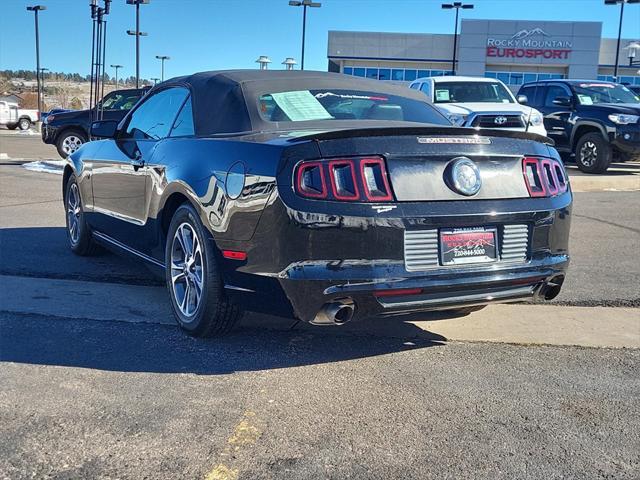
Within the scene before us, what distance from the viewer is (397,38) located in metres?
55.4

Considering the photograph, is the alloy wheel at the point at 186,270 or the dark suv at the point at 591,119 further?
the dark suv at the point at 591,119

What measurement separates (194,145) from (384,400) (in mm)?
1919

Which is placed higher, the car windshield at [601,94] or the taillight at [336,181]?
the car windshield at [601,94]

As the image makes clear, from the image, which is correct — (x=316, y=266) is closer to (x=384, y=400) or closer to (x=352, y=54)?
(x=384, y=400)

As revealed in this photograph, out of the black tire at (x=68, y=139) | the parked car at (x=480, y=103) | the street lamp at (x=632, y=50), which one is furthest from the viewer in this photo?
the street lamp at (x=632, y=50)

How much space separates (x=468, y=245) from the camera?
3.70 meters

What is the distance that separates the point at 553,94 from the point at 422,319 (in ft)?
40.0

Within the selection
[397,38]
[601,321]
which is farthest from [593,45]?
[601,321]

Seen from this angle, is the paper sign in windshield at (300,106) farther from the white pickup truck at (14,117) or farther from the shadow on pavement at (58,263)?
the white pickup truck at (14,117)

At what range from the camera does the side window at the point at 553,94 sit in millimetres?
15242

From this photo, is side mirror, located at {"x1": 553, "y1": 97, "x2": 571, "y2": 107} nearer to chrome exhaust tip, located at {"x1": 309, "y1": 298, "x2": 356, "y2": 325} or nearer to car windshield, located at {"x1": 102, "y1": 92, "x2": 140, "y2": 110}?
car windshield, located at {"x1": 102, "y1": 92, "x2": 140, "y2": 110}

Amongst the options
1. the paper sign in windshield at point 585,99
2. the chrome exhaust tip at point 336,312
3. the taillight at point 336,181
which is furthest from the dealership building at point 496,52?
the chrome exhaust tip at point 336,312

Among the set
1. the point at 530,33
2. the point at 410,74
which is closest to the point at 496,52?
the point at 530,33

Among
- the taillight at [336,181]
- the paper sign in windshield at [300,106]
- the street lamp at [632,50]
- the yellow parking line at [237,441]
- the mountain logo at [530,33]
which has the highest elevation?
the mountain logo at [530,33]
